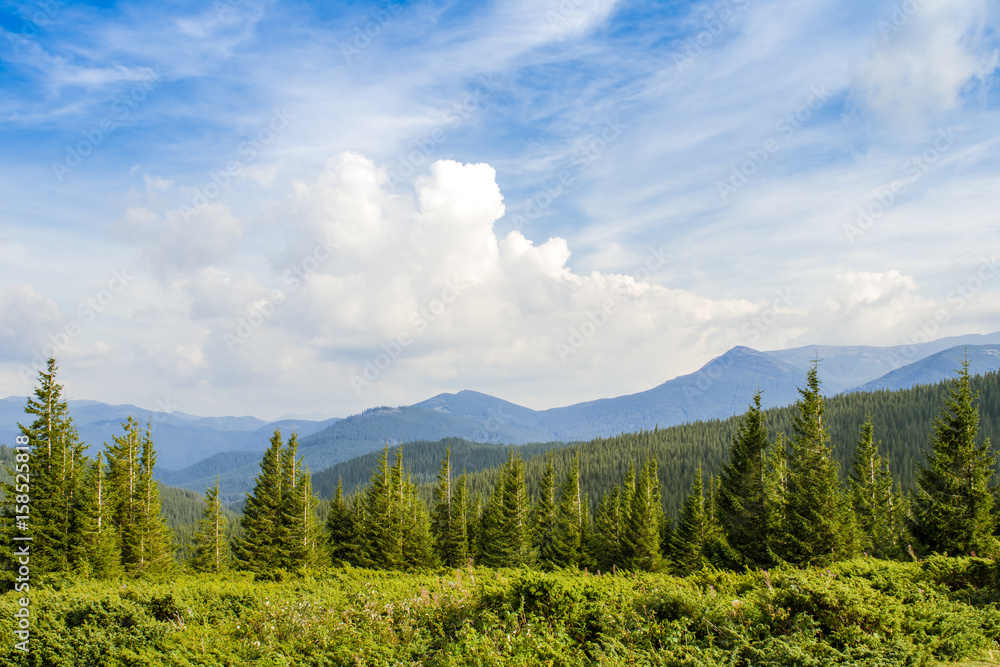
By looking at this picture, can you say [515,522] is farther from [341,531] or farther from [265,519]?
[265,519]

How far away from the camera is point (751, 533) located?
28750 mm

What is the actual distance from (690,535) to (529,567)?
121 feet

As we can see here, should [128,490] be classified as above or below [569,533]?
above

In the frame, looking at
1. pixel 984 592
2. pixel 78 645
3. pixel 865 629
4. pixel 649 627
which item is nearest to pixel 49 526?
pixel 78 645

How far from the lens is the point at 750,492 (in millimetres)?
29281

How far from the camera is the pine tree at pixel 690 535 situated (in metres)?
42.9

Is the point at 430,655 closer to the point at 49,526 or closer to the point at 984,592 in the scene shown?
the point at 984,592

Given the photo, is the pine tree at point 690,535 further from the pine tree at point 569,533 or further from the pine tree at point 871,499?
the pine tree at point 871,499

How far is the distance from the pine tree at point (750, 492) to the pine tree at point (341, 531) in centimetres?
3489

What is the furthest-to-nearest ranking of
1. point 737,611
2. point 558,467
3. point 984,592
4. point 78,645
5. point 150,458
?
point 558,467 < point 150,458 < point 78,645 < point 984,592 < point 737,611

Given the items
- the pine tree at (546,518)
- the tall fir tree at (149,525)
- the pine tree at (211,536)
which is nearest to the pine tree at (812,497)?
the pine tree at (546,518)

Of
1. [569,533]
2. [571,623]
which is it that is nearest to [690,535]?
[569,533]

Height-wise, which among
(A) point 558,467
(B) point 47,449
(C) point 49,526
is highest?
(B) point 47,449

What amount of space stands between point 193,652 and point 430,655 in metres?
5.58
